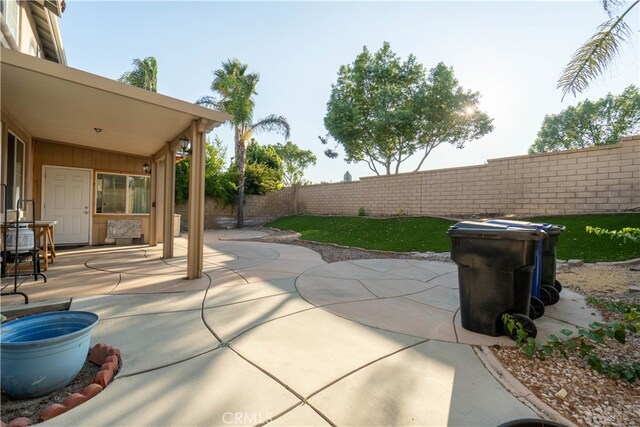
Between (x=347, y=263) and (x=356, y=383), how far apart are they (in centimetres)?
437

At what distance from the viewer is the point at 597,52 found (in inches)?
208

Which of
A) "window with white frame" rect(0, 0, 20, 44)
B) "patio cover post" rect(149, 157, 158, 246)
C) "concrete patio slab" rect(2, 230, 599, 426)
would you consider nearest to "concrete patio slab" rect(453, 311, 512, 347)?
"concrete patio slab" rect(2, 230, 599, 426)

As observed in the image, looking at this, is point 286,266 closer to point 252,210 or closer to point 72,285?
point 72,285

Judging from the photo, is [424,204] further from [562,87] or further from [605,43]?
[605,43]

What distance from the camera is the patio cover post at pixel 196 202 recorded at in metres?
4.70

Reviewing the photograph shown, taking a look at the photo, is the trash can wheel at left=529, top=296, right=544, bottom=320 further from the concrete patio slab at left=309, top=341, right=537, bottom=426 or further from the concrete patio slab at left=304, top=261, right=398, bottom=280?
the concrete patio slab at left=304, top=261, right=398, bottom=280

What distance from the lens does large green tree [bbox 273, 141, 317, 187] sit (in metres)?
36.0

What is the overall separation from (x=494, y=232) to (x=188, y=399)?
285 centimetres

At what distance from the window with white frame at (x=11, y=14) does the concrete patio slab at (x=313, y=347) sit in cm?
594

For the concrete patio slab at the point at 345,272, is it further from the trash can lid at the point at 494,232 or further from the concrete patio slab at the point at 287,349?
the trash can lid at the point at 494,232

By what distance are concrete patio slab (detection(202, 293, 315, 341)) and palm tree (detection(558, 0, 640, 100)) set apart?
675cm

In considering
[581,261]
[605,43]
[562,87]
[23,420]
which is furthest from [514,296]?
[605,43]

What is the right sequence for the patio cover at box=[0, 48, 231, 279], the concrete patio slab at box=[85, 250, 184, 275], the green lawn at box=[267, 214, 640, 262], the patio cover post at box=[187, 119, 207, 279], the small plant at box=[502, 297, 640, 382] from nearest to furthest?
the small plant at box=[502, 297, 640, 382] < the patio cover at box=[0, 48, 231, 279] < the patio cover post at box=[187, 119, 207, 279] < the concrete patio slab at box=[85, 250, 184, 275] < the green lawn at box=[267, 214, 640, 262]

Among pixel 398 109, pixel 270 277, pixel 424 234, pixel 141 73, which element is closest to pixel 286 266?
pixel 270 277
